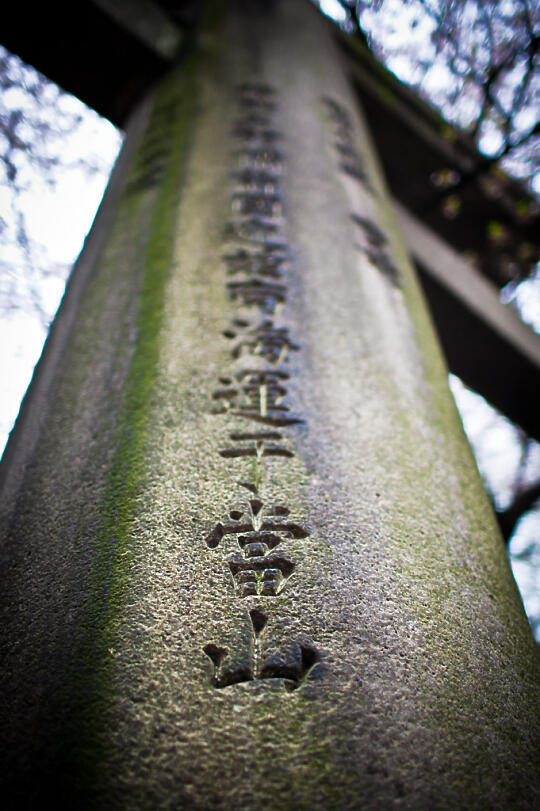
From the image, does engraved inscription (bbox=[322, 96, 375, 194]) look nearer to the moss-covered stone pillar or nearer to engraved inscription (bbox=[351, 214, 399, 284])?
engraved inscription (bbox=[351, 214, 399, 284])

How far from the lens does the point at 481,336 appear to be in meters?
5.04

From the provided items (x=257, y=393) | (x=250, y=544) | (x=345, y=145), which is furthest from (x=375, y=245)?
(x=250, y=544)

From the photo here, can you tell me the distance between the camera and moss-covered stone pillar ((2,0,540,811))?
928mm

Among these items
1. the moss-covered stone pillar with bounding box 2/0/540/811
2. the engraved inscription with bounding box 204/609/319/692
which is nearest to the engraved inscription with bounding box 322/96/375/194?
the moss-covered stone pillar with bounding box 2/0/540/811

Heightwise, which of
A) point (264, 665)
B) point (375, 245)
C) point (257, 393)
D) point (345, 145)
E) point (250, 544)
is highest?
point (345, 145)

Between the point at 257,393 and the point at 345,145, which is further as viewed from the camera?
the point at 345,145

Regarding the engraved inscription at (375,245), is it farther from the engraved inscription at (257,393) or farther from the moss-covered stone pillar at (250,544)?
the engraved inscription at (257,393)

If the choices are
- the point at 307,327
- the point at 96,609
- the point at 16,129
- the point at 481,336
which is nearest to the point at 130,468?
the point at 96,609

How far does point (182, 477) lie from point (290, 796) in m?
0.73

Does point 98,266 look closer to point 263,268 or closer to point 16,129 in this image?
point 263,268

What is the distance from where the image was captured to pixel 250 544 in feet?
4.09

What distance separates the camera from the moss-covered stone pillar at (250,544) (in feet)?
3.05

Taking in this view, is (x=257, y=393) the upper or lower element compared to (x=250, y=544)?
upper

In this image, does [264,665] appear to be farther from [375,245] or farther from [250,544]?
[375,245]
